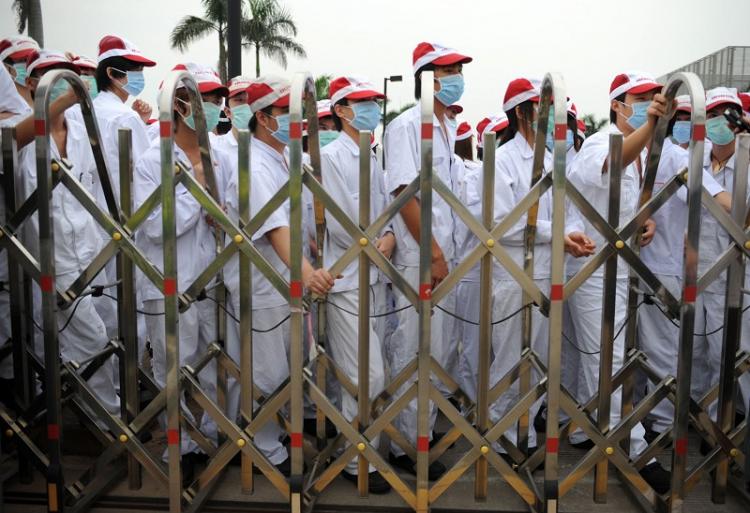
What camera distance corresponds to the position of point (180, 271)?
418 cm

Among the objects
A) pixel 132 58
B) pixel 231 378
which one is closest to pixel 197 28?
pixel 132 58

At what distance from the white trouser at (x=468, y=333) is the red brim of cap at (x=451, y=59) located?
60.1 inches

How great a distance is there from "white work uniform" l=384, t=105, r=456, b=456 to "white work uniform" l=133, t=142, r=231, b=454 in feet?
3.46

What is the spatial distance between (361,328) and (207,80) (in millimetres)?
1777

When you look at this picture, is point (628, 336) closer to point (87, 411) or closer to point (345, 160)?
point (345, 160)

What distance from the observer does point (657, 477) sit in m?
4.24

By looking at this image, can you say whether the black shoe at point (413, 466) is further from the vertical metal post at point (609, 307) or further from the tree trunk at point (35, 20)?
the tree trunk at point (35, 20)

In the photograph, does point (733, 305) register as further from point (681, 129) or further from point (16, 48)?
point (16, 48)

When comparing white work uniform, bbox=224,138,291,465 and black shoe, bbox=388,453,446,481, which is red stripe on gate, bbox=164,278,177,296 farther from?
black shoe, bbox=388,453,446,481

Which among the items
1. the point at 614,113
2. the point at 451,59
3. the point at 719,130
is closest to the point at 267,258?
the point at 451,59

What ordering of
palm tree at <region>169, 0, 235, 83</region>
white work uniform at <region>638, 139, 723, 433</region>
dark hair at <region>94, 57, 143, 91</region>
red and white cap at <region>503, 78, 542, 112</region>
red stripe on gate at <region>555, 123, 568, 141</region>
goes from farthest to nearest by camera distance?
palm tree at <region>169, 0, 235, 83</region> < dark hair at <region>94, 57, 143, 91</region> < white work uniform at <region>638, 139, 723, 433</region> < red and white cap at <region>503, 78, 542, 112</region> < red stripe on gate at <region>555, 123, 568, 141</region>

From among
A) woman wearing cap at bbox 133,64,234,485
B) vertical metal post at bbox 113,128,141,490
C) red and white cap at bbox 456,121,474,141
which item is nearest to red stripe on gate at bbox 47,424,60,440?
vertical metal post at bbox 113,128,141,490

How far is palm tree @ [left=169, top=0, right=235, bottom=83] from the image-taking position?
31.0 meters

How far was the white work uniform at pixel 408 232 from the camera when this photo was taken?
424cm
